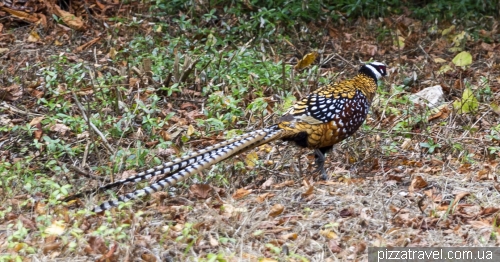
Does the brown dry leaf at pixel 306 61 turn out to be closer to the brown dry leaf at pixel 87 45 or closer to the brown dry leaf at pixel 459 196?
the brown dry leaf at pixel 87 45

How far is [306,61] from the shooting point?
9.38 metres

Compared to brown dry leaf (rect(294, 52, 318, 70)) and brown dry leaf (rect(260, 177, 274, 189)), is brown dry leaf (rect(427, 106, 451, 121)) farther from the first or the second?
brown dry leaf (rect(260, 177, 274, 189))

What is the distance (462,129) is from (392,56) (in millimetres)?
2769

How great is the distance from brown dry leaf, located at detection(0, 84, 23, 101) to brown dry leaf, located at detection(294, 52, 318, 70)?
10.8 feet

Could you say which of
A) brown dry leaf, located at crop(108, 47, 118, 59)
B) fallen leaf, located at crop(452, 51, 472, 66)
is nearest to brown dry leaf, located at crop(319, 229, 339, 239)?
brown dry leaf, located at crop(108, 47, 118, 59)

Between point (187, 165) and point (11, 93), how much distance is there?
3487 mm

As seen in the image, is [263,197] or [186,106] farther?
[186,106]

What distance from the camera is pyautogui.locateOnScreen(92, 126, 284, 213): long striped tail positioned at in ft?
18.8

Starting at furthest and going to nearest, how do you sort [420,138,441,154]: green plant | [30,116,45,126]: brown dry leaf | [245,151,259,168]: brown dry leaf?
[30,116,45,126]: brown dry leaf < [420,138,441,154]: green plant < [245,151,259,168]: brown dry leaf

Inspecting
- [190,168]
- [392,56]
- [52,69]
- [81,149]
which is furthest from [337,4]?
[190,168]

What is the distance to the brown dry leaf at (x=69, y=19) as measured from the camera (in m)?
10.7

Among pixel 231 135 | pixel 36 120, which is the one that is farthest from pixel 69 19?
pixel 231 135

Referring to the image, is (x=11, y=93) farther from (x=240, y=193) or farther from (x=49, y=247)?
(x=49, y=247)

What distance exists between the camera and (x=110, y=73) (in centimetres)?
917
